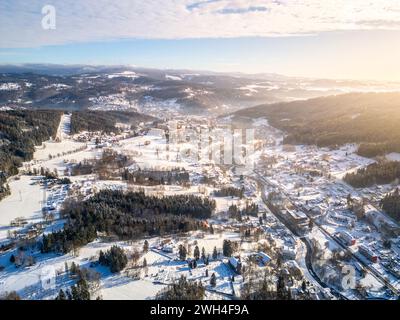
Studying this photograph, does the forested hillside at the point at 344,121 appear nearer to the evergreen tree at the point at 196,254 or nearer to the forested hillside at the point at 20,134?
the evergreen tree at the point at 196,254

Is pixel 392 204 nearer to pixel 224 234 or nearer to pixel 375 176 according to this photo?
pixel 375 176

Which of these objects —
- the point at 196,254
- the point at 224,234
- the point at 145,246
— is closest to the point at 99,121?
the point at 224,234

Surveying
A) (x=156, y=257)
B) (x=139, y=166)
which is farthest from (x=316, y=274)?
(x=139, y=166)

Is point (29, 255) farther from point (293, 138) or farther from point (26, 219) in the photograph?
point (293, 138)

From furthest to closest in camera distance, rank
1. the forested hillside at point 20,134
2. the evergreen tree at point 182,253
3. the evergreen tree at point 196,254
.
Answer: the forested hillside at point 20,134 → the evergreen tree at point 182,253 → the evergreen tree at point 196,254

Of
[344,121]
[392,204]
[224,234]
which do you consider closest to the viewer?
[224,234]

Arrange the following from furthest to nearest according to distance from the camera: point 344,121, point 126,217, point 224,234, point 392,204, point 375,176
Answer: point 344,121
point 375,176
point 392,204
point 126,217
point 224,234

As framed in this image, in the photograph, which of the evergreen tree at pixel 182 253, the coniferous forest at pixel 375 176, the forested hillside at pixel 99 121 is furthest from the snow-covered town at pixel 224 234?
the forested hillside at pixel 99 121
